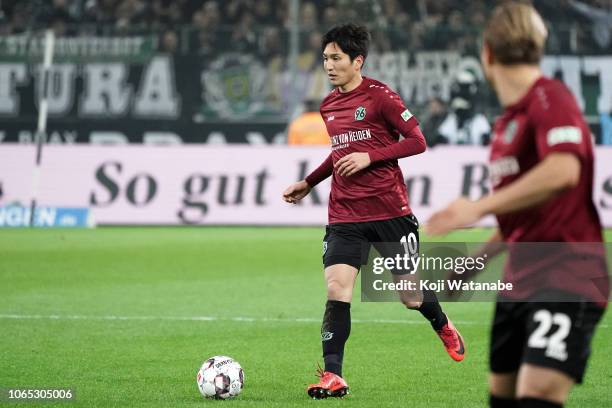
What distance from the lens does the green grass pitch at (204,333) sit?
7438mm

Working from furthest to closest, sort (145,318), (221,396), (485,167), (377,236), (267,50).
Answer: (267,50) → (485,167) → (145,318) → (377,236) → (221,396)

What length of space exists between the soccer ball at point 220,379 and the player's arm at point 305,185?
48.2 inches

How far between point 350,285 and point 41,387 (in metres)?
1.99

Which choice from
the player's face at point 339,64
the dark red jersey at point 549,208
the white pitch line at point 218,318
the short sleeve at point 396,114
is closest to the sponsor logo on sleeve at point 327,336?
the short sleeve at point 396,114

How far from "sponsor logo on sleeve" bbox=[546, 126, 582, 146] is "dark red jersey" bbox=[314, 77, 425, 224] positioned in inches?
133

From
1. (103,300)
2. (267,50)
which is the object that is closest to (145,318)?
(103,300)

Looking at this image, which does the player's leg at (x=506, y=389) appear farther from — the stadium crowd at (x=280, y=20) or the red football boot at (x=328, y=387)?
the stadium crowd at (x=280, y=20)

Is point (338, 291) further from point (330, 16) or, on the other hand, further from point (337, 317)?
point (330, 16)

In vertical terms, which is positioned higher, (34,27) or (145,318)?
(34,27)

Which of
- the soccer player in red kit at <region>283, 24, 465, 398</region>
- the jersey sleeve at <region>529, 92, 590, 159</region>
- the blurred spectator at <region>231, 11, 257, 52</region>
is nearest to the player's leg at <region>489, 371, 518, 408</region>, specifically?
the jersey sleeve at <region>529, 92, 590, 159</region>

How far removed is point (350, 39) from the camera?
25.2 ft

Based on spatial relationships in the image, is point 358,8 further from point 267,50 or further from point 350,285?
point 350,285

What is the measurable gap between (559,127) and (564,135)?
0.14 feet

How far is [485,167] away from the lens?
67.1 feet
